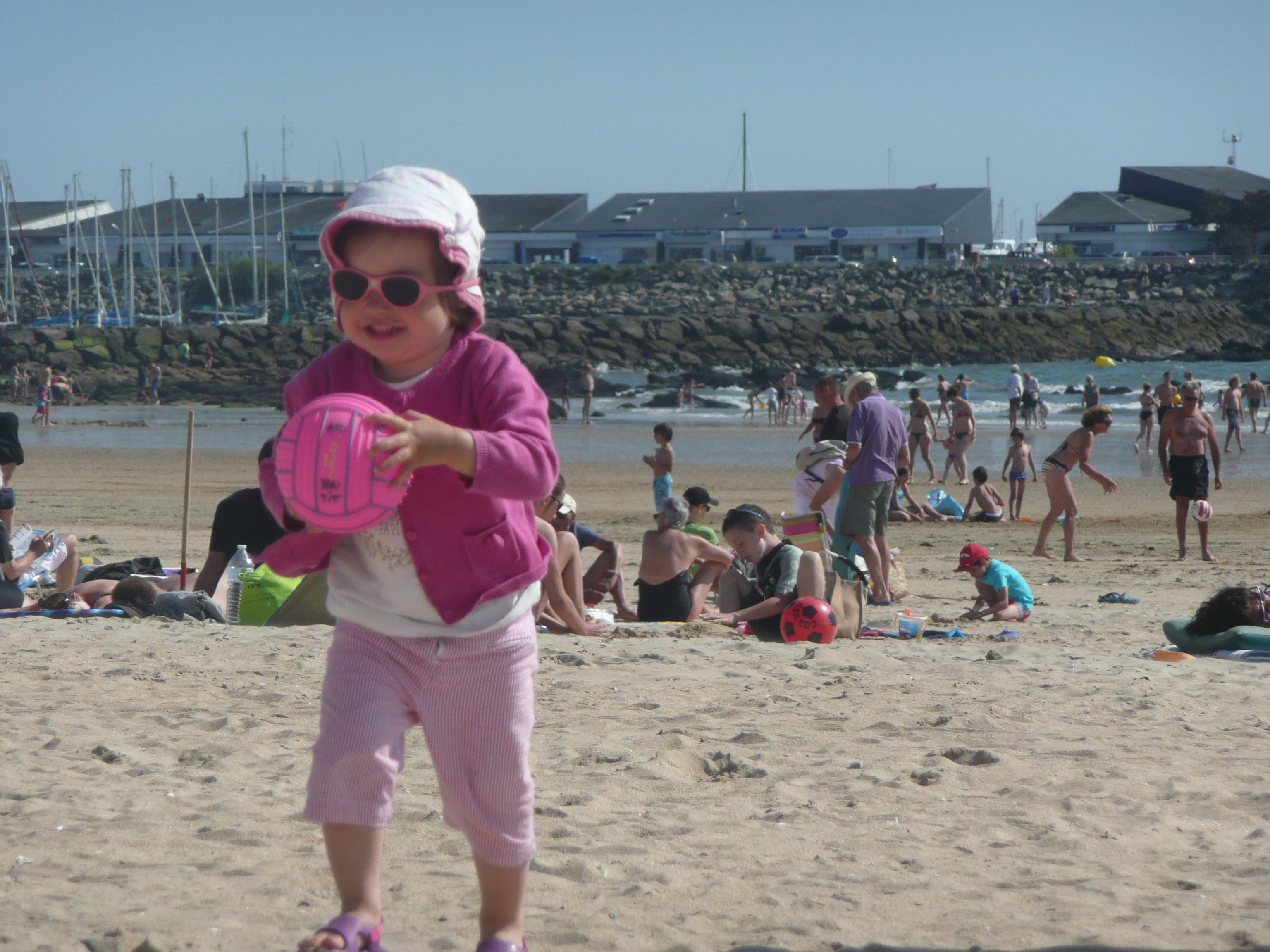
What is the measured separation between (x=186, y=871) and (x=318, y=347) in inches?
2103

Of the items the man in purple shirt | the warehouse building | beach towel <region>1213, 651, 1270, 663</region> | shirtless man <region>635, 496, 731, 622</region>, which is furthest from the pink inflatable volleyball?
the warehouse building

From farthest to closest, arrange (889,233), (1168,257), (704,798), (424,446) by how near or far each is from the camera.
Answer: (889,233)
(1168,257)
(704,798)
(424,446)

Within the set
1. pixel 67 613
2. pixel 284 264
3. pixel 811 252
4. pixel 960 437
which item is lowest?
pixel 67 613

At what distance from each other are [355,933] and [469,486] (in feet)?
3.06

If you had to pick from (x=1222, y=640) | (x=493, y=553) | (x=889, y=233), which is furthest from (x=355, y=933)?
(x=889, y=233)

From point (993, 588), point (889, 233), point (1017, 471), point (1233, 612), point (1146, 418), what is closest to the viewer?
point (1233, 612)

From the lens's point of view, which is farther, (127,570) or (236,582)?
(127,570)

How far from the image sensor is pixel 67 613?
22.5ft

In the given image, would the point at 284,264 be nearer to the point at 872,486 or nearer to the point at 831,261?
the point at 831,261

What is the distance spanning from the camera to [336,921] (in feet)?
7.97

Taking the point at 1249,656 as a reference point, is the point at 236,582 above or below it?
above

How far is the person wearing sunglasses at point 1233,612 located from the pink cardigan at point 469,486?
17.6 ft

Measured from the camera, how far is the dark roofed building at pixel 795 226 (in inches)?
3497

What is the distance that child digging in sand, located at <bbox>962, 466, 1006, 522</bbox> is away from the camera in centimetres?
1423
